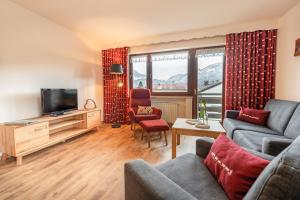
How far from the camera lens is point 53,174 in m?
2.06

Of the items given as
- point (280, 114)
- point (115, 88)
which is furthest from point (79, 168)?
point (280, 114)

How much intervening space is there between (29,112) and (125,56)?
2576 mm

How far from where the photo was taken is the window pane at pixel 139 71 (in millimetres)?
4680

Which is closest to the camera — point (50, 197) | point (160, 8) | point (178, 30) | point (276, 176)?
point (276, 176)

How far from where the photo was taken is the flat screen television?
2943mm

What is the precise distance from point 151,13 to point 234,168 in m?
2.82

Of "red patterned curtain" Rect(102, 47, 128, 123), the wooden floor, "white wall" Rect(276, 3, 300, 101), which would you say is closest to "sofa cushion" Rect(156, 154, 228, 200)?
the wooden floor

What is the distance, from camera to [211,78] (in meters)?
4.04

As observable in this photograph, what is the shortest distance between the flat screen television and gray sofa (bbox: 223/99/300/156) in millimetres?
3087

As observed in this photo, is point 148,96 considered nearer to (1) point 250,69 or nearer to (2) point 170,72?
(2) point 170,72

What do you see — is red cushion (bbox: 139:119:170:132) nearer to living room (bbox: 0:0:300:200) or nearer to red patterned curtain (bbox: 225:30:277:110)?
living room (bbox: 0:0:300:200)

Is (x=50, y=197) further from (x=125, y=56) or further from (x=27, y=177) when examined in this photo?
(x=125, y=56)

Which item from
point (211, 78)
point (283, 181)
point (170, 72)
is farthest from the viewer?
point (170, 72)

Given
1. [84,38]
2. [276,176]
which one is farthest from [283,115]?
[84,38]
